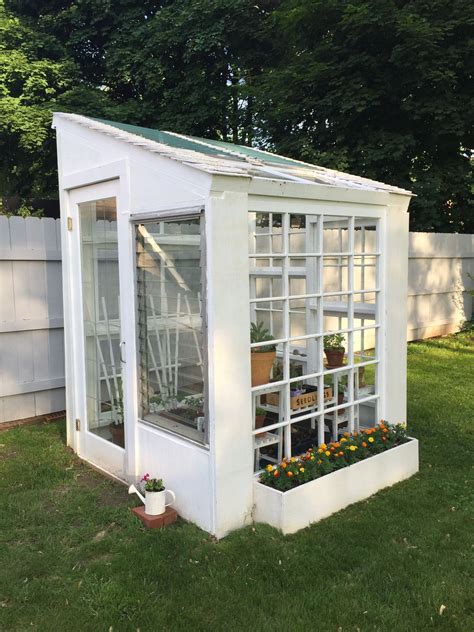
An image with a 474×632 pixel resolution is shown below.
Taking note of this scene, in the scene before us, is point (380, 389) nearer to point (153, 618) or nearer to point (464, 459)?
point (464, 459)

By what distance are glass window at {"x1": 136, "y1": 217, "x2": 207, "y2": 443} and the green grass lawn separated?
2.20 feet

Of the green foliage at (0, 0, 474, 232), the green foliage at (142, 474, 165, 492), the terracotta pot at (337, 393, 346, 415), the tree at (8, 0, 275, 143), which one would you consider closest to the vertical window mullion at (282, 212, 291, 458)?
the terracotta pot at (337, 393, 346, 415)

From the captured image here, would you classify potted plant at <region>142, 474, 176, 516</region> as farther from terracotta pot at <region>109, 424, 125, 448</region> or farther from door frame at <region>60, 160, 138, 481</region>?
terracotta pot at <region>109, 424, 125, 448</region>

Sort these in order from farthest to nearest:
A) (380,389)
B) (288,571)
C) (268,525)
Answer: (380,389) → (268,525) → (288,571)

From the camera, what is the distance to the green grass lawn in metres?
2.68

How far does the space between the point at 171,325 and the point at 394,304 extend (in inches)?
70.0

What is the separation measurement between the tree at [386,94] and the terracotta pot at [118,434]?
952 centimetres

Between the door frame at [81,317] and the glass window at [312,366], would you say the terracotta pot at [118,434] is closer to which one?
the door frame at [81,317]

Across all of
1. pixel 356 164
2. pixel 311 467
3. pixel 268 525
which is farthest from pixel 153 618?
pixel 356 164

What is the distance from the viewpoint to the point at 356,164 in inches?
514

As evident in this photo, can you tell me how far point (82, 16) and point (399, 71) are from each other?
8929 millimetres

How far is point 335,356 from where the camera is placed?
4750 millimetres

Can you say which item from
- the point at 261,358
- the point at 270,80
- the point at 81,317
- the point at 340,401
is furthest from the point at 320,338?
the point at 270,80

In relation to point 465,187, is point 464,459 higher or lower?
lower
